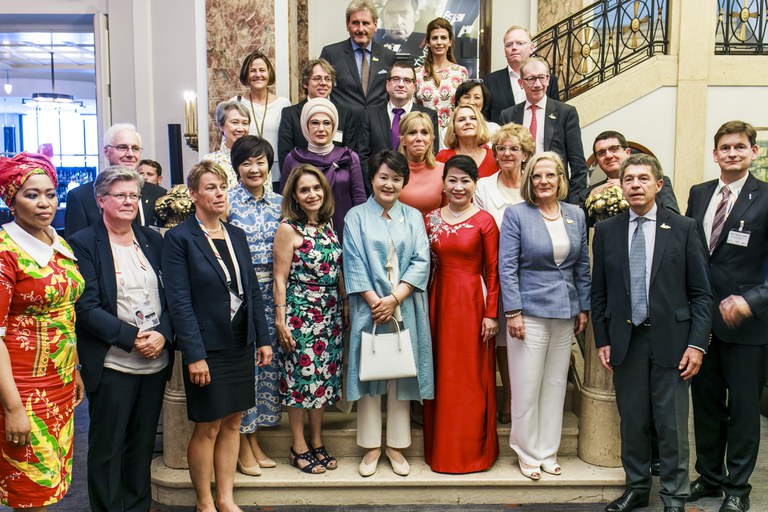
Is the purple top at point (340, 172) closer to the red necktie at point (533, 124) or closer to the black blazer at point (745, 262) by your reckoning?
the red necktie at point (533, 124)

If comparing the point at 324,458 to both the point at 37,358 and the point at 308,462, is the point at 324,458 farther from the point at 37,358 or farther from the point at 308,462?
the point at 37,358

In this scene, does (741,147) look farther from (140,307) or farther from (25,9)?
(25,9)

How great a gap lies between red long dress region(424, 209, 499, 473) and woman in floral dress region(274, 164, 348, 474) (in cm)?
59

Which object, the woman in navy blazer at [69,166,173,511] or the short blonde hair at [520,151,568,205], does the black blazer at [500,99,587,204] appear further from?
the woman in navy blazer at [69,166,173,511]

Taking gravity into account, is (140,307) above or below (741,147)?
below

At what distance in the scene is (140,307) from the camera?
320 cm

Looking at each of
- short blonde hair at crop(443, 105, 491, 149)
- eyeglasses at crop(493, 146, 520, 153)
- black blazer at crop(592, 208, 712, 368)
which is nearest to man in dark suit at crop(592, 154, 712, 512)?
black blazer at crop(592, 208, 712, 368)

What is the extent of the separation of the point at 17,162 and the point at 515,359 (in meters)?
2.64

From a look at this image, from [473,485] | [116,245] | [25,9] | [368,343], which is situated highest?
[25,9]

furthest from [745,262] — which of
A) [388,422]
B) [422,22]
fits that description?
[422,22]

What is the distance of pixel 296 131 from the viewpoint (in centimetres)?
464

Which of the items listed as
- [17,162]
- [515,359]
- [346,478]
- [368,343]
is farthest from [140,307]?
[515,359]

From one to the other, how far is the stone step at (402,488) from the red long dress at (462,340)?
118 millimetres

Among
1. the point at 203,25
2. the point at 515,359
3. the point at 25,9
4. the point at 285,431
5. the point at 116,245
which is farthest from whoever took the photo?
the point at 25,9
